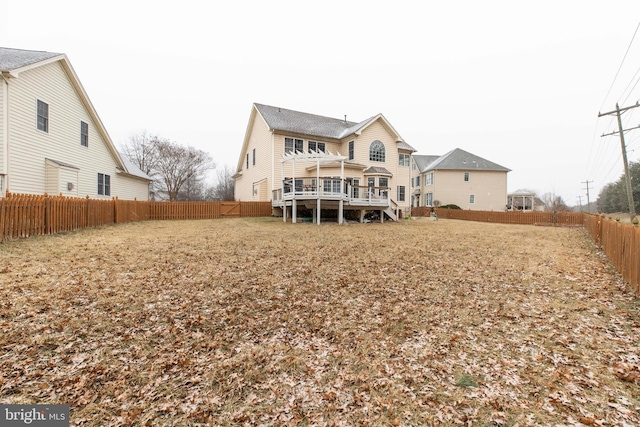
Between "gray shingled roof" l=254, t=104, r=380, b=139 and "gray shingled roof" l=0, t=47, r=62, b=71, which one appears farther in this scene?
"gray shingled roof" l=254, t=104, r=380, b=139

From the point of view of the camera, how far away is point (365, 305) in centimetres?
509

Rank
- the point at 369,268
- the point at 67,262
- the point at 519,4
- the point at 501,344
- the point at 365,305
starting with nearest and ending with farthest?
the point at 501,344, the point at 365,305, the point at 67,262, the point at 369,268, the point at 519,4

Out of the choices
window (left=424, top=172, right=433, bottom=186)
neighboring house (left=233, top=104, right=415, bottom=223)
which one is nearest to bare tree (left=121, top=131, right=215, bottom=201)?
neighboring house (left=233, top=104, right=415, bottom=223)

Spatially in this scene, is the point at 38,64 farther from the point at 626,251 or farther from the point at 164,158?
the point at 164,158

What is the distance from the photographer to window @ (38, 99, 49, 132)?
44.4 feet

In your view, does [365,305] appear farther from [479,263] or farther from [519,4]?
[519,4]

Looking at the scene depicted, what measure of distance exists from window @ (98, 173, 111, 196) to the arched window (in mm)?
20164

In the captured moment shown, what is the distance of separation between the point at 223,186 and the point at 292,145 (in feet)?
148

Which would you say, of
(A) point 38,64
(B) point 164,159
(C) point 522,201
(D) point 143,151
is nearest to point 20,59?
(A) point 38,64

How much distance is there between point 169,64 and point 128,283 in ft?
160

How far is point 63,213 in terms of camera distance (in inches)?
434

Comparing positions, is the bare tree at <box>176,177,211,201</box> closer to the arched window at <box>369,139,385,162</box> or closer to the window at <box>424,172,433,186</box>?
the arched window at <box>369,139,385,162</box>

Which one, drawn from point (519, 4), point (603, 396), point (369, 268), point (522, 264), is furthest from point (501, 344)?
point (519, 4)

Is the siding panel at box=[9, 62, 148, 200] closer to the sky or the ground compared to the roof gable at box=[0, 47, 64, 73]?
closer to the ground
